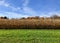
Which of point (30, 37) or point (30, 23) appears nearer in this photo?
point (30, 37)

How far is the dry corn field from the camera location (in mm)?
16859

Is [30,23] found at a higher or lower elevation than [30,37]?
higher

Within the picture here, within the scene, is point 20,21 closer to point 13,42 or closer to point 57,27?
point 57,27

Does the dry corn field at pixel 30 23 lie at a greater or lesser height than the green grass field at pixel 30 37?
greater

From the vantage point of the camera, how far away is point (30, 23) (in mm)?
17094

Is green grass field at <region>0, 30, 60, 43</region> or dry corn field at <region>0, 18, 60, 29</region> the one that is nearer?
green grass field at <region>0, 30, 60, 43</region>

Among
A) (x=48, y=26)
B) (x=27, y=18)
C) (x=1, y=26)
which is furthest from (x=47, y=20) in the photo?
(x=1, y=26)

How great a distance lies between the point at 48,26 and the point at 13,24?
3629 mm

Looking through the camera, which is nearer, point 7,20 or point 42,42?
point 42,42

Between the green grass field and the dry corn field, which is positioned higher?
the dry corn field

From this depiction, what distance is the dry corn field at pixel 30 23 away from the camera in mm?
16859

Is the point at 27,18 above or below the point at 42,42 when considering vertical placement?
above

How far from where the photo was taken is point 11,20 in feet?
57.1

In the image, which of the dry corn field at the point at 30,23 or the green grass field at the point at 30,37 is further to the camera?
the dry corn field at the point at 30,23
